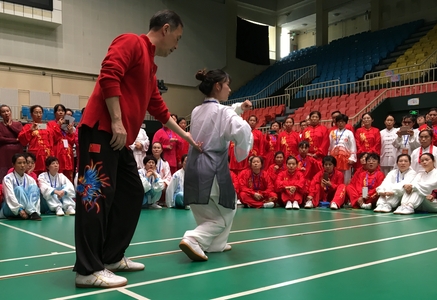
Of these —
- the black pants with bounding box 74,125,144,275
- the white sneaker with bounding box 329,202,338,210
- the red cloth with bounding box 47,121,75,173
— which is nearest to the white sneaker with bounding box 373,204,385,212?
the white sneaker with bounding box 329,202,338,210

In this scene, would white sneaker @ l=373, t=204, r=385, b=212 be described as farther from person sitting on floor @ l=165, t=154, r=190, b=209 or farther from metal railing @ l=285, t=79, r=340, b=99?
metal railing @ l=285, t=79, r=340, b=99

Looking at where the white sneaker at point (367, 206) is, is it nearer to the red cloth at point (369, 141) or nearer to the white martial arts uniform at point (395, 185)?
the white martial arts uniform at point (395, 185)

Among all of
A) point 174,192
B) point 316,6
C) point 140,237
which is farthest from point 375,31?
point 140,237

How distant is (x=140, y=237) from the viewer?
15.2 feet

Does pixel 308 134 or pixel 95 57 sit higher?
pixel 95 57

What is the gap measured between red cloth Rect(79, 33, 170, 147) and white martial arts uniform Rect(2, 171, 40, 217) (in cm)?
422

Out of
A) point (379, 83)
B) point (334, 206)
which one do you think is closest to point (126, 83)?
point (334, 206)

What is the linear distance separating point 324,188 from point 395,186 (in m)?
1.59

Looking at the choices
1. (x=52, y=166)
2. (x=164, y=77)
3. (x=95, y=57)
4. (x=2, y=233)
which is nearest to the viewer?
(x=2, y=233)

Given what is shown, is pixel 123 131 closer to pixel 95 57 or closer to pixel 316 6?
pixel 95 57

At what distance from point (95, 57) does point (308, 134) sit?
1085 cm

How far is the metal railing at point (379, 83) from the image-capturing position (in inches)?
552

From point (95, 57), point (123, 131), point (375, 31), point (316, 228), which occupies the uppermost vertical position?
point (375, 31)

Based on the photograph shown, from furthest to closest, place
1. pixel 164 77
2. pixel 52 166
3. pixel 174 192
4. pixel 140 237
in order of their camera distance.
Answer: pixel 164 77 < pixel 174 192 < pixel 52 166 < pixel 140 237
